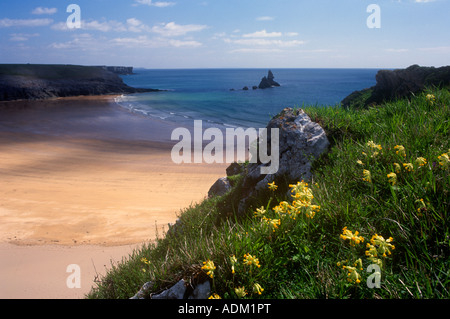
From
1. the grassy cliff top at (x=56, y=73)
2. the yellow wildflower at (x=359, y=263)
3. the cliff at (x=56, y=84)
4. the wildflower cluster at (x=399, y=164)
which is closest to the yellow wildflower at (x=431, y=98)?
the wildflower cluster at (x=399, y=164)

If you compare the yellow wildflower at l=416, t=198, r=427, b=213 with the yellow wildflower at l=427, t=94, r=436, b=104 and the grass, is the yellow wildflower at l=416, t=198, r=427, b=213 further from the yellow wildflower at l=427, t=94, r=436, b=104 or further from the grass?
the yellow wildflower at l=427, t=94, r=436, b=104

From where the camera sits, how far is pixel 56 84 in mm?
75875

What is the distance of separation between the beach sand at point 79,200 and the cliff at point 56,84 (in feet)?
151

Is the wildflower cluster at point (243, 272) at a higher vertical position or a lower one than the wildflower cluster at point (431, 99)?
lower

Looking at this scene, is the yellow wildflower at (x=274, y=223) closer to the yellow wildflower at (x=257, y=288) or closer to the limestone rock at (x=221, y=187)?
the yellow wildflower at (x=257, y=288)

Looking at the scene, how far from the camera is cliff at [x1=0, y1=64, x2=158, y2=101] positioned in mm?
65812

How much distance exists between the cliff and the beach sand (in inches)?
1817

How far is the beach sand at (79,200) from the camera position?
289 inches

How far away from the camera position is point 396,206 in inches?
102

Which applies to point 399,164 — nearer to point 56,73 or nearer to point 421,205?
point 421,205

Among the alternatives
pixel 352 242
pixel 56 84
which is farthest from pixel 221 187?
pixel 56 84

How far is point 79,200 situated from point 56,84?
A: 76178 millimetres
